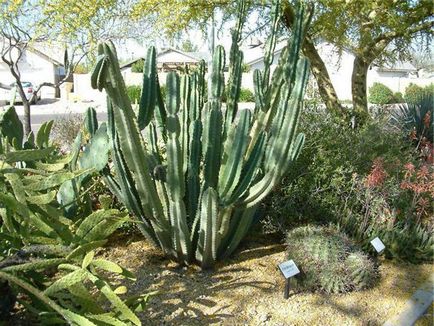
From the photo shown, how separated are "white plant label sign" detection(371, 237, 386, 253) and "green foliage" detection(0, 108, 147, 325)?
2126mm

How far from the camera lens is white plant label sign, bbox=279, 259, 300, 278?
3279mm

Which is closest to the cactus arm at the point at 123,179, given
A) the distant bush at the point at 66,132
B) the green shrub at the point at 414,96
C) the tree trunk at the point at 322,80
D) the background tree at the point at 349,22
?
the background tree at the point at 349,22

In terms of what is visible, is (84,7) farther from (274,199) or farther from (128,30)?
(274,199)

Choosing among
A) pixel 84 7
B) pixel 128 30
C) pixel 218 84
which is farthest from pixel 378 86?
pixel 218 84

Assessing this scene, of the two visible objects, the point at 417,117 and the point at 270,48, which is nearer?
the point at 270,48

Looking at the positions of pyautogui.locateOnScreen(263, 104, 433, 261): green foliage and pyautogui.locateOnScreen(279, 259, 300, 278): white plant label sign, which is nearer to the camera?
pyautogui.locateOnScreen(279, 259, 300, 278): white plant label sign

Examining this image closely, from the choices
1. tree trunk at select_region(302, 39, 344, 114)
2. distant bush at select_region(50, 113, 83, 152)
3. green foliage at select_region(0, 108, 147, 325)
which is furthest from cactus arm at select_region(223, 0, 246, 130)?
distant bush at select_region(50, 113, 83, 152)

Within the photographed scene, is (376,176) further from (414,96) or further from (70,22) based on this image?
(414,96)

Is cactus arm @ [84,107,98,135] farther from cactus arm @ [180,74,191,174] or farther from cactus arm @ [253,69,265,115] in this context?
cactus arm @ [253,69,265,115]

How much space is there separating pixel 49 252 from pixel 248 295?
1542 mm

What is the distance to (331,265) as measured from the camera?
3.54m

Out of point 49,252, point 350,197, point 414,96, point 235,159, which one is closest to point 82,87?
point 414,96

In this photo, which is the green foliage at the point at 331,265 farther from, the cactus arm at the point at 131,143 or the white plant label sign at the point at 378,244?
the cactus arm at the point at 131,143

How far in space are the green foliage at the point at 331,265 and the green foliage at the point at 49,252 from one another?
4.62 feet
